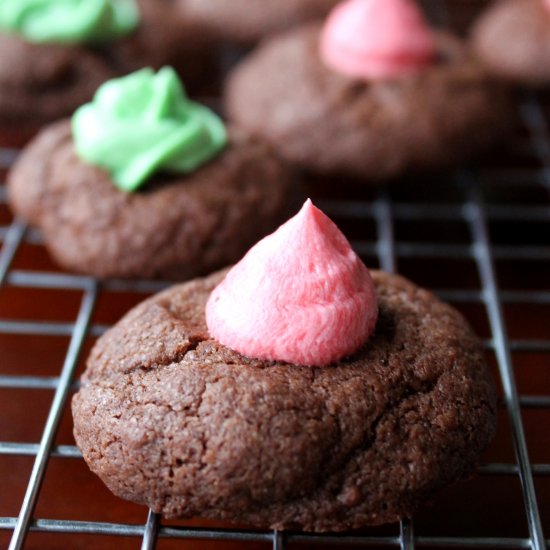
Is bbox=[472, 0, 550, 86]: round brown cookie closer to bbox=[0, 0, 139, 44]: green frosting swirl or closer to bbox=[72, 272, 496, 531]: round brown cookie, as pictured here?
bbox=[0, 0, 139, 44]: green frosting swirl

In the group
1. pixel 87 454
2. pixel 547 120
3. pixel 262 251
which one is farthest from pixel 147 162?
pixel 547 120

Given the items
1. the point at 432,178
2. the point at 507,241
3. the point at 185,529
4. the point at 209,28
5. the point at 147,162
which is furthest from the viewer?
the point at 209,28

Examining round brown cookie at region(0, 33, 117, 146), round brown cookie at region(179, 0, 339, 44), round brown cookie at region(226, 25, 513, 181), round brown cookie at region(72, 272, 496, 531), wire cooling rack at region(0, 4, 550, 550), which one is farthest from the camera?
round brown cookie at region(179, 0, 339, 44)

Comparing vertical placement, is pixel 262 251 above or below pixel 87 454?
above

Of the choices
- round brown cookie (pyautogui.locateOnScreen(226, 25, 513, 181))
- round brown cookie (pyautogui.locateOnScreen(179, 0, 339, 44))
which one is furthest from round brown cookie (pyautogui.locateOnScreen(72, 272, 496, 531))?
round brown cookie (pyautogui.locateOnScreen(179, 0, 339, 44))

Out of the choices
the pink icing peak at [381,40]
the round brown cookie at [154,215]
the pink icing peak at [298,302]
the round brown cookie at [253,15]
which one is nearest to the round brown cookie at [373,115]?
the pink icing peak at [381,40]

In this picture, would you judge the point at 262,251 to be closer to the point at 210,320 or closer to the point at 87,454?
the point at 210,320

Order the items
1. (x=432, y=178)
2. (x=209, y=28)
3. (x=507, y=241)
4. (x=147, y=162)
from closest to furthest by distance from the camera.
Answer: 1. (x=147, y=162)
2. (x=507, y=241)
3. (x=432, y=178)
4. (x=209, y=28)
